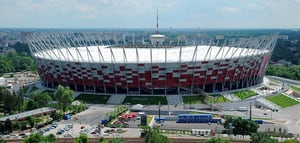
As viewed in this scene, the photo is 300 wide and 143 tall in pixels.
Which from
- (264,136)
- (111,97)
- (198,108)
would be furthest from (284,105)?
(111,97)

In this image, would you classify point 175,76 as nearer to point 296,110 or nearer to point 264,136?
point 296,110

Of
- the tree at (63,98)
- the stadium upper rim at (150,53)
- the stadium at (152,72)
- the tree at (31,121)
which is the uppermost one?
the stadium upper rim at (150,53)

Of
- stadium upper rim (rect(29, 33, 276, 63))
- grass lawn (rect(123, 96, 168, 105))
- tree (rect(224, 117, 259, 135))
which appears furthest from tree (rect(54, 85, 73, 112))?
tree (rect(224, 117, 259, 135))

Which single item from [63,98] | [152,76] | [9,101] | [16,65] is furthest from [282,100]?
[16,65]

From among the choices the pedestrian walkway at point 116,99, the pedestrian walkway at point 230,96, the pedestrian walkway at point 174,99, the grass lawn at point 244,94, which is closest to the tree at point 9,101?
the pedestrian walkway at point 116,99

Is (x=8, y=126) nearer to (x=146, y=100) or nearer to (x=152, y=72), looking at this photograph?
(x=146, y=100)

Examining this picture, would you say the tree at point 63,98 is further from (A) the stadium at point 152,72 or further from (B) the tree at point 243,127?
(B) the tree at point 243,127

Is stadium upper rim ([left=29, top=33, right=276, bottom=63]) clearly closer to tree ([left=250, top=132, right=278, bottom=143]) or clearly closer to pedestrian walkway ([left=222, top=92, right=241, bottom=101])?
pedestrian walkway ([left=222, top=92, right=241, bottom=101])
